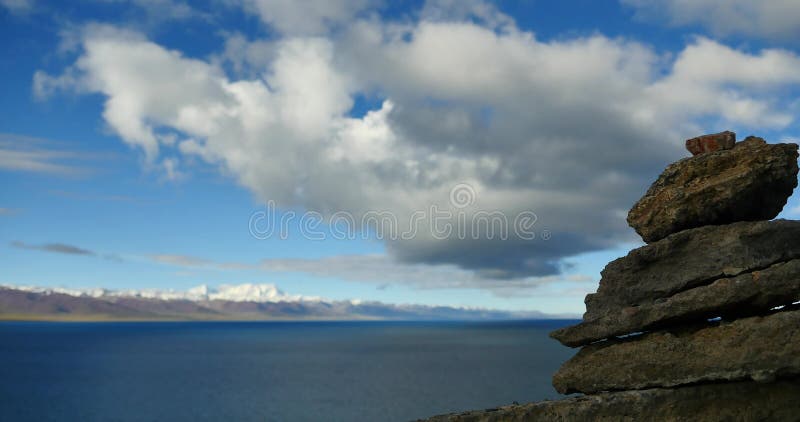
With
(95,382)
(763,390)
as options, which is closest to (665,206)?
(763,390)

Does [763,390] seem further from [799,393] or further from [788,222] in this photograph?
[788,222]

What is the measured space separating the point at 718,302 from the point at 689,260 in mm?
1678

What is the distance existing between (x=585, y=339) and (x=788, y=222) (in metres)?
6.82

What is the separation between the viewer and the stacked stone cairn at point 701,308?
16484 millimetres

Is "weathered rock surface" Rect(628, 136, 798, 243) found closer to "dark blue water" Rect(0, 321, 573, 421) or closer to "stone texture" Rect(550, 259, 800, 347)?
"stone texture" Rect(550, 259, 800, 347)

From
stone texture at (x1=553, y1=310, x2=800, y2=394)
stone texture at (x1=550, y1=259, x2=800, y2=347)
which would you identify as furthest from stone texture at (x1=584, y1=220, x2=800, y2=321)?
stone texture at (x1=553, y1=310, x2=800, y2=394)

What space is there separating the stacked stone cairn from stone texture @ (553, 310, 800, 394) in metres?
0.03

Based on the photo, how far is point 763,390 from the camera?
1659cm

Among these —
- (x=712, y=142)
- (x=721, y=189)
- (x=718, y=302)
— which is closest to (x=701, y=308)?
(x=718, y=302)

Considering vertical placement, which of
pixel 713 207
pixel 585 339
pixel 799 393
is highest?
pixel 713 207

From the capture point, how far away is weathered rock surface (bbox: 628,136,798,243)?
18.0m

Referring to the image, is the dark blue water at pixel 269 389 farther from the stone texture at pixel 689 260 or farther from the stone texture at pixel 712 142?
the stone texture at pixel 712 142

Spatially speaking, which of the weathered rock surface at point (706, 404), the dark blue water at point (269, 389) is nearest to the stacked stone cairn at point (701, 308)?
the weathered rock surface at point (706, 404)

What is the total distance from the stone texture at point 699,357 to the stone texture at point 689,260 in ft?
4.53
